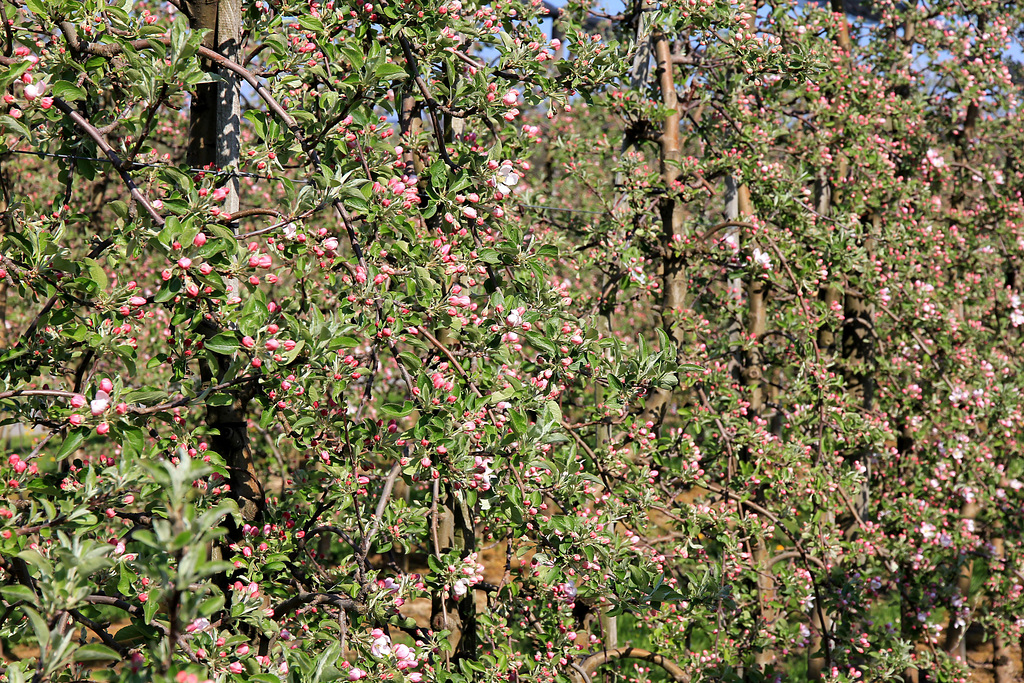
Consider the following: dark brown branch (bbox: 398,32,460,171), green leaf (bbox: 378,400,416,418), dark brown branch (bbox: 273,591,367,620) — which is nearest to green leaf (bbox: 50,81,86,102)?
dark brown branch (bbox: 398,32,460,171)

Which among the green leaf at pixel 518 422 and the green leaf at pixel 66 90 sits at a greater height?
the green leaf at pixel 66 90

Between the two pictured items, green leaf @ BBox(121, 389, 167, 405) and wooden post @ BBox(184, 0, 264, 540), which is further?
wooden post @ BBox(184, 0, 264, 540)

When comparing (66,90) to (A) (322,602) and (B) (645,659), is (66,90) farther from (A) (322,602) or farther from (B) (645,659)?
(B) (645,659)

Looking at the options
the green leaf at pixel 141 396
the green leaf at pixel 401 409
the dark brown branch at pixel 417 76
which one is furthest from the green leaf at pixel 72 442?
the dark brown branch at pixel 417 76

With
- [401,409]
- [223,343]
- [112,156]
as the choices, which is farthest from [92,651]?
[112,156]

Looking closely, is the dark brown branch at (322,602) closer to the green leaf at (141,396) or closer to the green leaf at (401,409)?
the green leaf at (401,409)

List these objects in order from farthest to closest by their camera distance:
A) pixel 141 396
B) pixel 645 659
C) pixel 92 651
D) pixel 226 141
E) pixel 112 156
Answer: pixel 645 659 → pixel 226 141 → pixel 112 156 → pixel 141 396 → pixel 92 651

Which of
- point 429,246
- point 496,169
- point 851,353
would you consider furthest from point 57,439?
point 851,353

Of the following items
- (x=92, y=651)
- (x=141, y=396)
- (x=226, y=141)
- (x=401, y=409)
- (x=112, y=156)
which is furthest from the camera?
(x=226, y=141)

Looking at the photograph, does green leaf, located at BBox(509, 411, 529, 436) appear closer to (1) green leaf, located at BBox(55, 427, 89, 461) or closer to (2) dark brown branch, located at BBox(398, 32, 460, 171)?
(2) dark brown branch, located at BBox(398, 32, 460, 171)

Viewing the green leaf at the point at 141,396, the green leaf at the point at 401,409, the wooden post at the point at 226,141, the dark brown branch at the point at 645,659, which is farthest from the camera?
the dark brown branch at the point at 645,659

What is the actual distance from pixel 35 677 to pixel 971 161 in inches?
300

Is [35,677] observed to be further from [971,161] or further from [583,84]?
[971,161]

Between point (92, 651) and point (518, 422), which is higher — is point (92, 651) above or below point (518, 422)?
below
